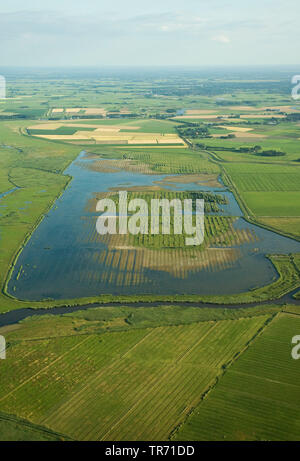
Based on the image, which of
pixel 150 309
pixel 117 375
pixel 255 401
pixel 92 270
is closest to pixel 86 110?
pixel 92 270

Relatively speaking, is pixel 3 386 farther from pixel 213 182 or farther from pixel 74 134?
pixel 74 134

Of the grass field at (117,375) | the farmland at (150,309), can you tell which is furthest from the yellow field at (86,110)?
the grass field at (117,375)

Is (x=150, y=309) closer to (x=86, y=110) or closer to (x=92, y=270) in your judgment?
(x=92, y=270)

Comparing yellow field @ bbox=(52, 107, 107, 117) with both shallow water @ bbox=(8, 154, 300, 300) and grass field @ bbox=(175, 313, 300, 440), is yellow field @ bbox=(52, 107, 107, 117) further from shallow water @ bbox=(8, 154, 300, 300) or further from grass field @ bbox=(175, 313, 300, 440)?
grass field @ bbox=(175, 313, 300, 440)

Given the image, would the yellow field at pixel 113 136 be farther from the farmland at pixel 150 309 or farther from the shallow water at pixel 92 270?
the shallow water at pixel 92 270

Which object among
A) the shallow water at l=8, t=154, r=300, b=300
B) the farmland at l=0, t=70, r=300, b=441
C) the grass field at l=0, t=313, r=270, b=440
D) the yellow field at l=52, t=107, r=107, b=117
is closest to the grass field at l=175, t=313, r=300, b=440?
the farmland at l=0, t=70, r=300, b=441

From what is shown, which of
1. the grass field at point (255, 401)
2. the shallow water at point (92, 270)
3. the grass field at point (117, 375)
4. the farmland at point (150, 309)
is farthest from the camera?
the shallow water at point (92, 270)
